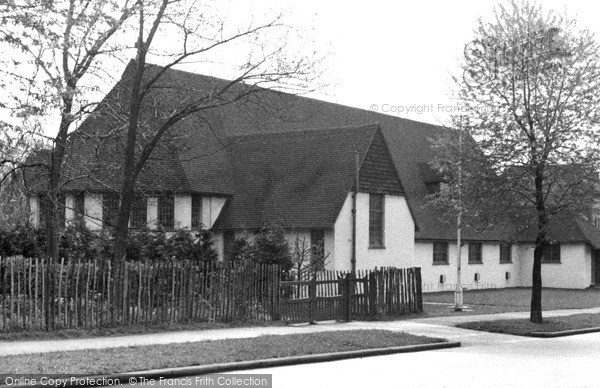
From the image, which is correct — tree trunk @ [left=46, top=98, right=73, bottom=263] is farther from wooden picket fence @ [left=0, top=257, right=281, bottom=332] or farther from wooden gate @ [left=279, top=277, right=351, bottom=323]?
wooden gate @ [left=279, top=277, right=351, bottom=323]

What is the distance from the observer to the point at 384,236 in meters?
36.6

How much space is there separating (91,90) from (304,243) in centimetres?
1422

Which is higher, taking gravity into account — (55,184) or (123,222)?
(55,184)

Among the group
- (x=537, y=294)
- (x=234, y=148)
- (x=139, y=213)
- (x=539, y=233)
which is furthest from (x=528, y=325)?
(x=234, y=148)

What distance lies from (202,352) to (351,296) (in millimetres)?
9844

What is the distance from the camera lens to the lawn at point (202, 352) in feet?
43.5

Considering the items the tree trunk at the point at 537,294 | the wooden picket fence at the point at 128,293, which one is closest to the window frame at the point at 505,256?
the tree trunk at the point at 537,294

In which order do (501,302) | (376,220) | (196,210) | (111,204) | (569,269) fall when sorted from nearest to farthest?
(111,204) → (501,302) → (376,220) → (196,210) → (569,269)

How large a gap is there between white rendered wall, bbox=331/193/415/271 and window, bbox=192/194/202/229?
6.21m

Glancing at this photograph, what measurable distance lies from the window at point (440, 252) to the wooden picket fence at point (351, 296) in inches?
659

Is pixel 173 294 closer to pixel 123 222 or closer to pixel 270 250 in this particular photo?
pixel 123 222

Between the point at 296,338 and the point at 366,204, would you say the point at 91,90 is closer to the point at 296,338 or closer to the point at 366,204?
the point at 296,338

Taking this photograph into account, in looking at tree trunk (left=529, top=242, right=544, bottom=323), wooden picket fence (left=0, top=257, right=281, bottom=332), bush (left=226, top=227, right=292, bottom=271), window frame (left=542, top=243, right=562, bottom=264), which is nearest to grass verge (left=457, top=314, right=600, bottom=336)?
tree trunk (left=529, top=242, right=544, bottom=323)

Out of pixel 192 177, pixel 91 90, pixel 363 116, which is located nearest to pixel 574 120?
pixel 91 90
